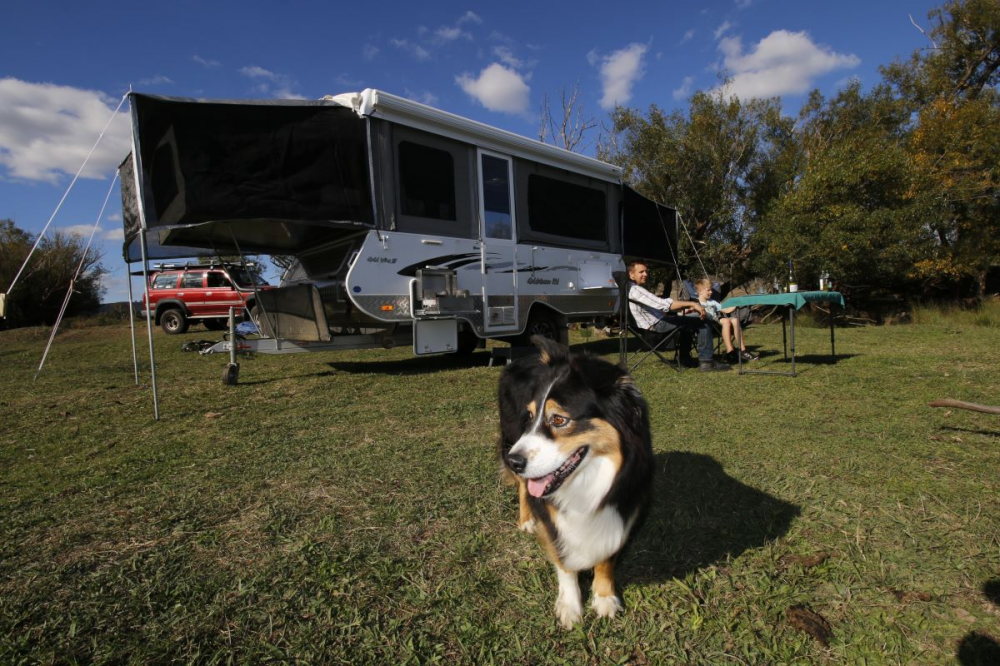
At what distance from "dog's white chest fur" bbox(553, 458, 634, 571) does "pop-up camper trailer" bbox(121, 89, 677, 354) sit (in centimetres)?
405

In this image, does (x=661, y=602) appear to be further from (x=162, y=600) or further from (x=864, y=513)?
(x=162, y=600)

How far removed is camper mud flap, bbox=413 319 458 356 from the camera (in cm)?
596

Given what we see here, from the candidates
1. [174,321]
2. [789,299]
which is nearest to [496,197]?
[789,299]

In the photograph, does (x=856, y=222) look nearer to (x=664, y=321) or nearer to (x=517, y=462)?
(x=664, y=321)

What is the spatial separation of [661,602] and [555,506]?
529mm

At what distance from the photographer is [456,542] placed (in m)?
2.20

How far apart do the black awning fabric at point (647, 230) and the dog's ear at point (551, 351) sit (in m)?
7.13

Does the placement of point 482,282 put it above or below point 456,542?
above

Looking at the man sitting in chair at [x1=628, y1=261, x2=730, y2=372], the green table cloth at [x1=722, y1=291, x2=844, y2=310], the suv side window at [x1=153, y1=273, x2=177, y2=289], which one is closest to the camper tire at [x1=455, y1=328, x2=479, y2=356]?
the man sitting in chair at [x1=628, y1=261, x2=730, y2=372]

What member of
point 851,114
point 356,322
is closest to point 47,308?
point 356,322

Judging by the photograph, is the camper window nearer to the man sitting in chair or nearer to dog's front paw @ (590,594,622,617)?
the man sitting in chair

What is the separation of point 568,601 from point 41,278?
23.9m

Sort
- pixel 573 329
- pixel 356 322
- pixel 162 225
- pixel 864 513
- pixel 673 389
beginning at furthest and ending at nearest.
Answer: pixel 573 329, pixel 356 322, pixel 673 389, pixel 162 225, pixel 864 513

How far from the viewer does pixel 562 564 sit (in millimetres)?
1762
